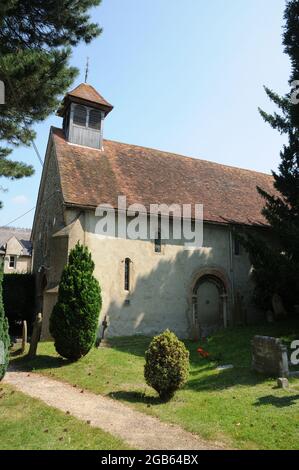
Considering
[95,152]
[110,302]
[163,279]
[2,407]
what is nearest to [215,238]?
[163,279]

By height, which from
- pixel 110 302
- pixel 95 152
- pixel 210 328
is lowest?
pixel 210 328

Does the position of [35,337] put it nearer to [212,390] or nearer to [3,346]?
[3,346]

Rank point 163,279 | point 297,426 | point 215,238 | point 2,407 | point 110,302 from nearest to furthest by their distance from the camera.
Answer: point 297,426
point 2,407
point 110,302
point 163,279
point 215,238

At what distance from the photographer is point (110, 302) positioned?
17.5 m

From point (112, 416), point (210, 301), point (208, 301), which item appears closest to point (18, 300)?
point (208, 301)

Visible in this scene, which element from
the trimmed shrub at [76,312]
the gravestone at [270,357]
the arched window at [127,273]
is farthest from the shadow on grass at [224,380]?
the arched window at [127,273]

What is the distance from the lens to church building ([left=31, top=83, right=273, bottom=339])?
57.9ft

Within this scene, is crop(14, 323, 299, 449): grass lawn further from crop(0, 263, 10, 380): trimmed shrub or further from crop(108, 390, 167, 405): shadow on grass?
crop(0, 263, 10, 380): trimmed shrub

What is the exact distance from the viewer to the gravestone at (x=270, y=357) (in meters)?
10.4

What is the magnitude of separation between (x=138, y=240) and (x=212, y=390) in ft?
32.0

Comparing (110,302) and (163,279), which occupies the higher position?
(163,279)

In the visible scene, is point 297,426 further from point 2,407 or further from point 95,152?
point 95,152

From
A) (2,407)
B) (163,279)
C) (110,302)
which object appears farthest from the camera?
(163,279)

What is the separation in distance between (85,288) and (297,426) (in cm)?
858
